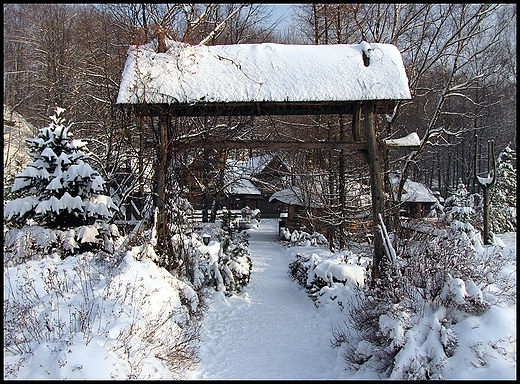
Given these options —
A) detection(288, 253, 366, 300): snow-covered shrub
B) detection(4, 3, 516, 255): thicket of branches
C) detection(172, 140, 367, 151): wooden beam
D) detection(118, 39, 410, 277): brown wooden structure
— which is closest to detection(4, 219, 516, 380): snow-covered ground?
detection(288, 253, 366, 300): snow-covered shrub

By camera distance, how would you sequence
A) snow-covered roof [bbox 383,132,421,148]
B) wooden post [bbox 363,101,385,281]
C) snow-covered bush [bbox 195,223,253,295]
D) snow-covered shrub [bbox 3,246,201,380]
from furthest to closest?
snow-covered bush [bbox 195,223,253,295], wooden post [bbox 363,101,385,281], snow-covered roof [bbox 383,132,421,148], snow-covered shrub [bbox 3,246,201,380]

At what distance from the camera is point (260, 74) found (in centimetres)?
751

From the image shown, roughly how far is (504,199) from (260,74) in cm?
1634

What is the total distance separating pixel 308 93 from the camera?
7129mm

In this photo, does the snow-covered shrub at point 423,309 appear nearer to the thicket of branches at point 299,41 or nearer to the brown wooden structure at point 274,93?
the brown wooden structure at point 274,93

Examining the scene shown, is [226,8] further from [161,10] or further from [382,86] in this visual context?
[382,86]

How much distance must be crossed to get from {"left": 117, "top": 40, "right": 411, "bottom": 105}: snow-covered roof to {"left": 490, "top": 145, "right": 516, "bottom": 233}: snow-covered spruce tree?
43.9 ft

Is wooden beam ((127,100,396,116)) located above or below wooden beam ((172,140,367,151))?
above

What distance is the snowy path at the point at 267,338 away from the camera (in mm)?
5203

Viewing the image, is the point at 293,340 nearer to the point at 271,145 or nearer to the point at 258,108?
the point at 271,145

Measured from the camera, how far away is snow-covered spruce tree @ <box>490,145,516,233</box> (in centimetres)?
1817

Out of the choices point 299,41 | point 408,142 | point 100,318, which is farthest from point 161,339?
point 299,41

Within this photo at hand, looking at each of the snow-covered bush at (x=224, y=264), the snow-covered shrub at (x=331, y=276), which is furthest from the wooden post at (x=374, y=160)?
the snow-covered bush at (x=224, y=264)

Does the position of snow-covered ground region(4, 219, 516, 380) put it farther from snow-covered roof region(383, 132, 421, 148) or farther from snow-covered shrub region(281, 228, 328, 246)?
snow-covered shrub region(281, 228, 328, 246)
